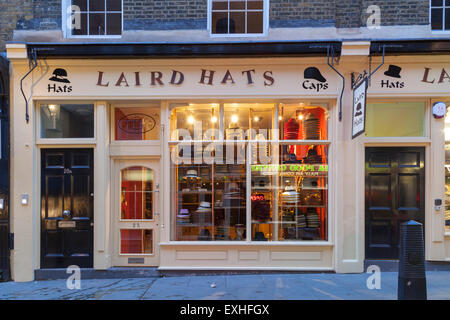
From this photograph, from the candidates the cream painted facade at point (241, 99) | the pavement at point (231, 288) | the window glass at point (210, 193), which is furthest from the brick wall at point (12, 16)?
the pavement at point (231, 288)

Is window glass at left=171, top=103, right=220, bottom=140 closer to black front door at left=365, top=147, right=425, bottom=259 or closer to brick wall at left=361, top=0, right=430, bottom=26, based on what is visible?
black front door at left=365, top=147, right=425, bottom=259

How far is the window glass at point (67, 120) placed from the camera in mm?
6543

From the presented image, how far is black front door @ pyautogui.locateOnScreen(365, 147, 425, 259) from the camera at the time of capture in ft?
21.1

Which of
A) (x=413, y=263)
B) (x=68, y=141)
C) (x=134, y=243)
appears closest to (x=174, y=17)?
(x=68, y=141)

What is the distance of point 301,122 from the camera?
6.64m

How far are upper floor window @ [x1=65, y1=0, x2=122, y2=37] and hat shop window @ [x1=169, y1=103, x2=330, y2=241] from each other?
220 cm

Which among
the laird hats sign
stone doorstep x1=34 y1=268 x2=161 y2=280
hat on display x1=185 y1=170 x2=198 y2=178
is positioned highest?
the laird hats sign

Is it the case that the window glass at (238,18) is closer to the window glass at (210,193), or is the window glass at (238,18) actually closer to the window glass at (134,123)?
the window glass at (134,123)

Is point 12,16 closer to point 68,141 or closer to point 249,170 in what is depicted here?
point 68,141

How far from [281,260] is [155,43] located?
4941mm

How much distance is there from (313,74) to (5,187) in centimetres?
657

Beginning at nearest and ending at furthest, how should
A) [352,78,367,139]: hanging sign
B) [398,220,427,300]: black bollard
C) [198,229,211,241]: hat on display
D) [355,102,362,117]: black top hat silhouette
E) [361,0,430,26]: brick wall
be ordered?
[398,220,427,300]: black bollard < [352,78,367,139]: hanging sign < [355,102,362,117]: black top hat silhouette < [361,0,430,26]: brick wall < [198,229,211,241]: hat on display

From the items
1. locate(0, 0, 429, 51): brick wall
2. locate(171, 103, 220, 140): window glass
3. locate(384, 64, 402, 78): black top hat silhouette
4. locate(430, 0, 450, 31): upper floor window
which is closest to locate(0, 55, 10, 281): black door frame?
locate(0, 0, 429, 51): brick wall
